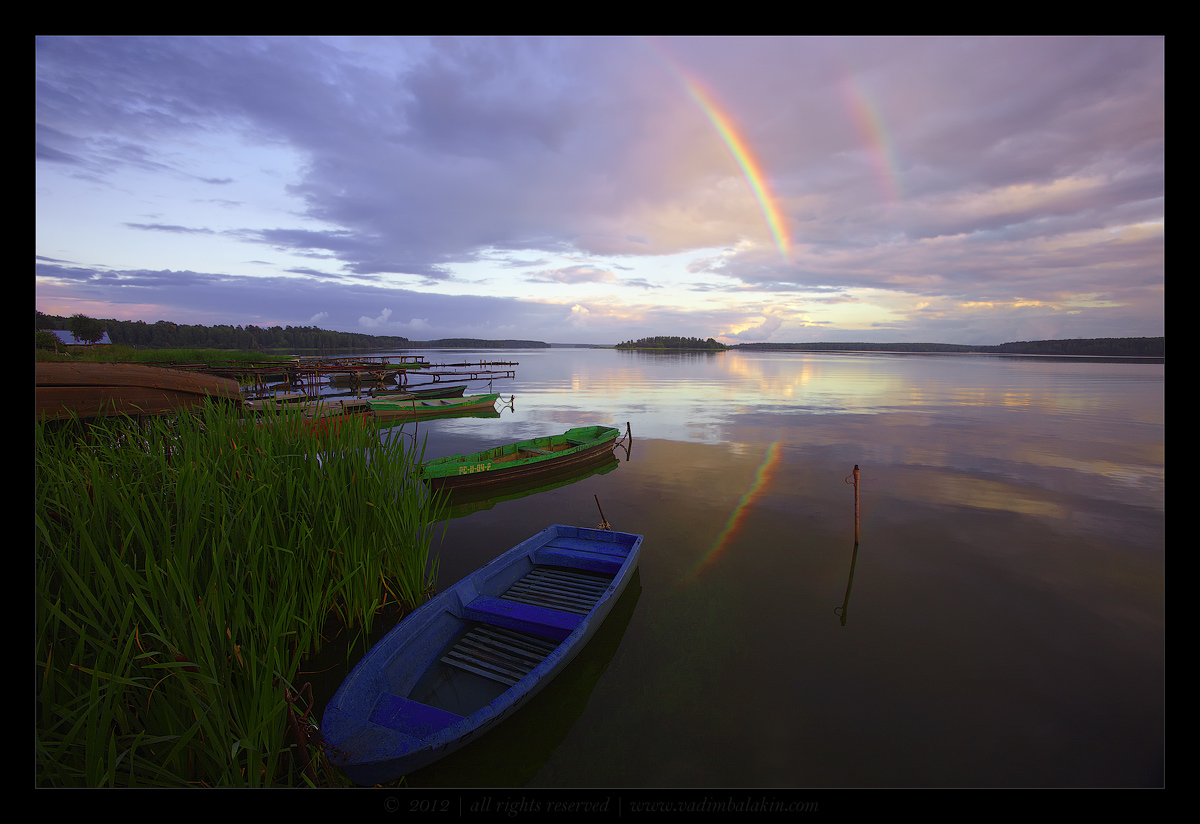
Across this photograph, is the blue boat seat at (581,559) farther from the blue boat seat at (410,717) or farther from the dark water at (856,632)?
the blue boat seat at (410,717)

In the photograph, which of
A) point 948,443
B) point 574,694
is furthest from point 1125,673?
point 948,443

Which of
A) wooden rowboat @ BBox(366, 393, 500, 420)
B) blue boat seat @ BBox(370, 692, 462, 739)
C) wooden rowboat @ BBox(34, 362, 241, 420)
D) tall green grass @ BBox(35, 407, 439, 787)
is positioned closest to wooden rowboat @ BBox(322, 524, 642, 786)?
blue boat seat @ BBox(370, 692, 462, 739)

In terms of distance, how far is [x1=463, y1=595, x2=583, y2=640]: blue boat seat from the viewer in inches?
233

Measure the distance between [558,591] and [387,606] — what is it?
2.85 meters

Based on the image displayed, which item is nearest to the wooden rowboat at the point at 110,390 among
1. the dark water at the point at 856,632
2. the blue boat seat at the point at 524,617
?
the blue boat seat at the point at 524,617

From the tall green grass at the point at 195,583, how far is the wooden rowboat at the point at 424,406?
20.1 metres

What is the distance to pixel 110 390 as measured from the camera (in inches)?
247

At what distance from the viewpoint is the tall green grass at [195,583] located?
9.58ft

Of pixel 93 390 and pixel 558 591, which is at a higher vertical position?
pixel 93 390

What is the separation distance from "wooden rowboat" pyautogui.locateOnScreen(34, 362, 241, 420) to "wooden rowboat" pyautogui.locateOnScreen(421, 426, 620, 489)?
18.0 feet

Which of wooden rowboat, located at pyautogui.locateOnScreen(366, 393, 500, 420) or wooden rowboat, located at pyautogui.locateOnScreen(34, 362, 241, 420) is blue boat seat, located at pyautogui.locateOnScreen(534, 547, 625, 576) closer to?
wooden rowboat, located at pyautogui.locateOnScreen(34, 362, 241, 420)

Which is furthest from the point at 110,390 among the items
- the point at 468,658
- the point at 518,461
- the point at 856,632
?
the point at 856,632

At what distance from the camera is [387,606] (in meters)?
A: 7.22
